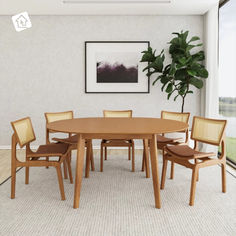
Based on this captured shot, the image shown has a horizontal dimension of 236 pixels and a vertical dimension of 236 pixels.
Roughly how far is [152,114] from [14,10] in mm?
3290

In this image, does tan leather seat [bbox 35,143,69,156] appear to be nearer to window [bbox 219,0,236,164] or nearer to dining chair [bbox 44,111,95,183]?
dining chair [bbox 44,111,95,183]

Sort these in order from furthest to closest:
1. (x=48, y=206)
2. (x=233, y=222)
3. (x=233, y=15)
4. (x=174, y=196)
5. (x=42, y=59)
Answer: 1. (x=42, y=59)
2. (x=233, y=15)
3. (x=174, y=196)
4. (x=48, y=206)
5. (x=233, y=222)

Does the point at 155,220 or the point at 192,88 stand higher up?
the point at 192,88

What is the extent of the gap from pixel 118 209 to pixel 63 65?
3454mm

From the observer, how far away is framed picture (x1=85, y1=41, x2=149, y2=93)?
5.09m

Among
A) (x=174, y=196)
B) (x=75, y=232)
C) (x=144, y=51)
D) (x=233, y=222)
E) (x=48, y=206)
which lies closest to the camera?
(x=75, y=232)

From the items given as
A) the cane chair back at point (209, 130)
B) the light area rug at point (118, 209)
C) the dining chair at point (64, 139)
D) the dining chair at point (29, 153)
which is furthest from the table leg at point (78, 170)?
the cane chair back at point (209, 130)

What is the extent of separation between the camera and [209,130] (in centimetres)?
288

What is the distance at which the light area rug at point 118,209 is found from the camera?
7.01 feet

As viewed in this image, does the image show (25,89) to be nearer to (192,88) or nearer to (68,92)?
(68,92)

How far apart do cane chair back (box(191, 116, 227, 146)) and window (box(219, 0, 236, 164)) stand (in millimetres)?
1535

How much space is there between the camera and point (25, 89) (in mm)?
5164

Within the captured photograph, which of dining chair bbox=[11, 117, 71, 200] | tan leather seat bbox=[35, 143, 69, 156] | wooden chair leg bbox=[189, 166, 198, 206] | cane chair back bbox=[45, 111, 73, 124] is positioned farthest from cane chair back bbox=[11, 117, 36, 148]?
wooden chair leg bbox=[189, 166, 198, 206]

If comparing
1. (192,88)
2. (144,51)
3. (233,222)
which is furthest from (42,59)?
(233,222)
